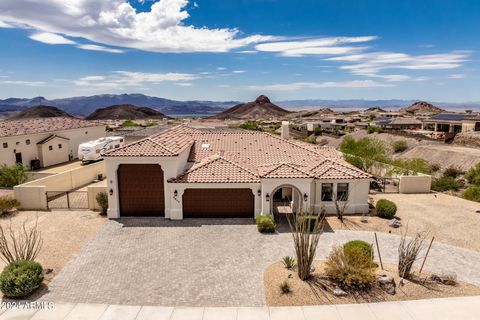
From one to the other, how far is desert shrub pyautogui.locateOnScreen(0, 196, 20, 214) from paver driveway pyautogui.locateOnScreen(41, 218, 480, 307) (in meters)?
7.80

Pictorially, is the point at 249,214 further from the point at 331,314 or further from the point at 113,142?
the point at 113,142

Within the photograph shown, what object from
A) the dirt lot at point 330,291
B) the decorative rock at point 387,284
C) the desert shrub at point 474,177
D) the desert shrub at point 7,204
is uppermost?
the desert shrub at point 7,204

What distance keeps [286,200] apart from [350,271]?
12576 millimetres

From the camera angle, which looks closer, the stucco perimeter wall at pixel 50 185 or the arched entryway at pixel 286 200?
the arched entryway at pixel 286 200

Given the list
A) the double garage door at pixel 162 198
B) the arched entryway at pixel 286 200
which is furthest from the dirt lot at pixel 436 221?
the double garage door at pixel 162 198

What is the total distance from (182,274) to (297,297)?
16.9ft

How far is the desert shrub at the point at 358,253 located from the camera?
14.0 meters

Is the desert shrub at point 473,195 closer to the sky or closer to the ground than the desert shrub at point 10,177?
closer to the ground

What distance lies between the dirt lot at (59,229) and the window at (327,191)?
14805mm

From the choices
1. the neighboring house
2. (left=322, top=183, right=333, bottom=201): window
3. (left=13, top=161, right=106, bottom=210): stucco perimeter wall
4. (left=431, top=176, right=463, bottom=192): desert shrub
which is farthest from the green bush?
(left=431, top=176, right=463, bottom=192): desert shrub

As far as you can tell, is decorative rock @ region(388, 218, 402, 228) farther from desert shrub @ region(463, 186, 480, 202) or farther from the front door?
the front door

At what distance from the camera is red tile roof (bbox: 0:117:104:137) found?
38156 millimetres

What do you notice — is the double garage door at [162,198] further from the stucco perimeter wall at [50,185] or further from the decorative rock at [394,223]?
the decorative rock at [394,223]

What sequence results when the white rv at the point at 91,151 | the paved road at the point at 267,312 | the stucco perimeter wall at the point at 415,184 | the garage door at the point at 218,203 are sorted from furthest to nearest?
the white rv at the point at 91,151 < the stucco perimeter wall at the point at 415,184 < the garage door at the point at 218,203 < the paved road at the point at 267,312
